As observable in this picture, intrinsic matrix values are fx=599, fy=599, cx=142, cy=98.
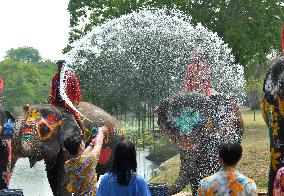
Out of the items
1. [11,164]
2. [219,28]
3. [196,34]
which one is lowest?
[11,164]

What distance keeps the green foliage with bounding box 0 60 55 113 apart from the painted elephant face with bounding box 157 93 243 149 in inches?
1706

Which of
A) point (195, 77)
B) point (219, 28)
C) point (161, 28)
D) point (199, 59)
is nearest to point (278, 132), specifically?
point (195, 77)

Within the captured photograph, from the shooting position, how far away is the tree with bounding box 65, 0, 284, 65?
2458 centimetres

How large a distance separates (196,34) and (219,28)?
15.6 m

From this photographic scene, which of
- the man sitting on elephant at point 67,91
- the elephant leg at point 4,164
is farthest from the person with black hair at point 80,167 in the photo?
the man sitting on elephant at point 67,91

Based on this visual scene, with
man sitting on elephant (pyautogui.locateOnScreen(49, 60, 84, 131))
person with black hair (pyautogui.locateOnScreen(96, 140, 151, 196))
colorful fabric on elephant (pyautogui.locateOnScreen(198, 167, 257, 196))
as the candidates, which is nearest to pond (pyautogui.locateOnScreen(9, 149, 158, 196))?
man sitting on elephant (pyautogui.locateOnScreen(49, 60, 84, 131))

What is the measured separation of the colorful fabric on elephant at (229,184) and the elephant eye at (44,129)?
10.9ft

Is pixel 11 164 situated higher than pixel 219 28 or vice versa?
pixel 219 28

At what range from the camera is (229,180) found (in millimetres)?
4035

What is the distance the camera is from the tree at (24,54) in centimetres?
10700

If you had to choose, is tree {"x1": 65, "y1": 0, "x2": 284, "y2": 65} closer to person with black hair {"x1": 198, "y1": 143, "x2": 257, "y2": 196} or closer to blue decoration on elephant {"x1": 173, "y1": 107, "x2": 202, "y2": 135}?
blue decoration on elephant {"x1": 173, "y1": 107, "x2": 202, "y2": 135}

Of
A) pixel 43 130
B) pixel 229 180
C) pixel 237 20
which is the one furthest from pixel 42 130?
pixel 237 20

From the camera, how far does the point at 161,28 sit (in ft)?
31.7

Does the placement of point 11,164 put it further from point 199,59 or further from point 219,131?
point 199,59
